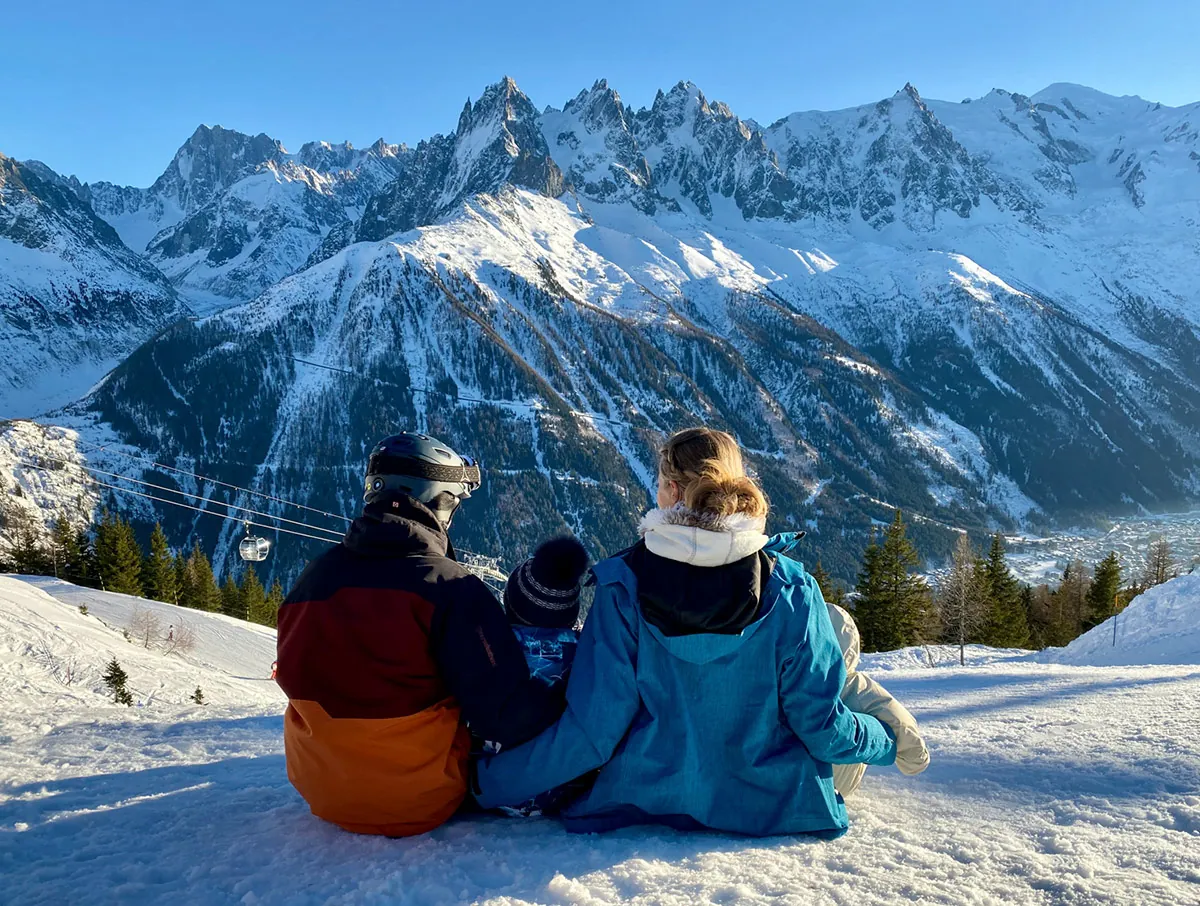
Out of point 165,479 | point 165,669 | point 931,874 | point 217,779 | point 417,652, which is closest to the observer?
point 931,874

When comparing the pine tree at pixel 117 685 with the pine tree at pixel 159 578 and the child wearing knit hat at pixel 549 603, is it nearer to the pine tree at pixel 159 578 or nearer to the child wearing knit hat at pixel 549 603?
the child wearing knit hat at pixel 549 603

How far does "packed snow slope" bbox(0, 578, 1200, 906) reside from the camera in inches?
115

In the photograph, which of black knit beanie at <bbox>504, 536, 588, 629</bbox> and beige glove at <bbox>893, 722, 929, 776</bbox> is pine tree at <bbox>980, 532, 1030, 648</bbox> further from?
black knit beanie at <bbox>504, 536, 588, 629</bbox>

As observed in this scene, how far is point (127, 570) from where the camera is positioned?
44875 millimetres

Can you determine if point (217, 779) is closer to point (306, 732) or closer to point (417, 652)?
point (306, 732)

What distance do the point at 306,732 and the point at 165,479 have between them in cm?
16932

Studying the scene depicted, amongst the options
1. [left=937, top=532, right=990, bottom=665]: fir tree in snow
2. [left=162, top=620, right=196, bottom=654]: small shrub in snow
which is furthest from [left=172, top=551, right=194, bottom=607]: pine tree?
[left=937, top=532, right=990, bottom=665]: fir tree in snow

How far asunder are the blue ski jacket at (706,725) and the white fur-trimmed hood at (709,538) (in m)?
0.33

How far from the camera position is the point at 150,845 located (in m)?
3.42

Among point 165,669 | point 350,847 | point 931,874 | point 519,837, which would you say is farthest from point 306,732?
point 165,669

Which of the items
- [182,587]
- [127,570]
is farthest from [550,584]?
[182,587]

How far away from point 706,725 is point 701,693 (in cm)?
16

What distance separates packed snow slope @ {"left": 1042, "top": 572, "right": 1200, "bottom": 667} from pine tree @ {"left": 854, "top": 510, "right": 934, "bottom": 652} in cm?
1248

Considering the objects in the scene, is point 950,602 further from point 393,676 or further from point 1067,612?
point 393,676
